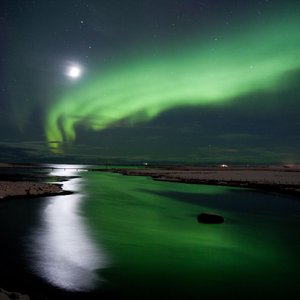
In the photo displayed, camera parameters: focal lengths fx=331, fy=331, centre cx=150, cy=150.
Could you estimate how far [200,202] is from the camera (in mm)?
43812

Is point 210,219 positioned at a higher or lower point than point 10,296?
lower

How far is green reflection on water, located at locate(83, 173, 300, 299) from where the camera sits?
13.4 metres

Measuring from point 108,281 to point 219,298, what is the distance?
4.56 metres

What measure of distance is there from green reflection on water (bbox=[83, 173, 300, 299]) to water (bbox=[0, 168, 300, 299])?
0.14ft

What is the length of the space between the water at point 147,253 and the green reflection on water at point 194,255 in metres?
0.04

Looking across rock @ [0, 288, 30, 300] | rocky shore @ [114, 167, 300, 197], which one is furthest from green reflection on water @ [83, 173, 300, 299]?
rocky shore @ [114, 167, 300, 197]

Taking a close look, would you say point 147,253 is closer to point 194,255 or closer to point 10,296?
point 194,255

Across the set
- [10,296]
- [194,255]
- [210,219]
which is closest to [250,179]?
[210,219]

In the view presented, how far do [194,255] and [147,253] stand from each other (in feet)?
8.79

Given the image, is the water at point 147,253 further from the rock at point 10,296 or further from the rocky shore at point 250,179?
the rocky shore at point 250,179

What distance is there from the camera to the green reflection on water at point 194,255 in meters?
13.4

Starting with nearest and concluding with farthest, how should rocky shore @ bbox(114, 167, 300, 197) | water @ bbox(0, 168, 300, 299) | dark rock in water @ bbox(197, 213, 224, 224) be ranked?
1. water @ bbox(0, 168, 300, 299)
2. dark rock in water @ bbox(197, 213, 224, 224)
3. rocky shore @ bbox(114, 167, 300, 197)

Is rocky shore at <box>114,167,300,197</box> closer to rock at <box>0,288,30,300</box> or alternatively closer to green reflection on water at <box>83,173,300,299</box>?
green reflection on water at <box>83,173,300,299</box>

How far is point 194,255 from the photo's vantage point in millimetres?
18656
